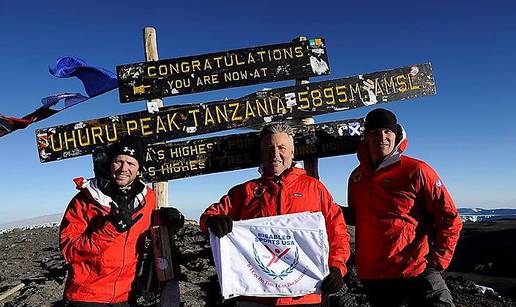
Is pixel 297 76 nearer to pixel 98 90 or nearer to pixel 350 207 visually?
pixel 350 207

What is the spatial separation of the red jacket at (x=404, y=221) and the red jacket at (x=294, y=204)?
0.47 m

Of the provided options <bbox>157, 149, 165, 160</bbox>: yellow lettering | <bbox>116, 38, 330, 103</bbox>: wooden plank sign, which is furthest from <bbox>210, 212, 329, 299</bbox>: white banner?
<bbox>116, 38, 330, 103</bbox>: wooden plank sign

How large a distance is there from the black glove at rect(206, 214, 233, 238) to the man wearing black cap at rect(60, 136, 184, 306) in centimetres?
68

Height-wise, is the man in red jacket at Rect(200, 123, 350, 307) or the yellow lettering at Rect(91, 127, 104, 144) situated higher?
the yellow lettering at Rect(91, 127, 104, 144)

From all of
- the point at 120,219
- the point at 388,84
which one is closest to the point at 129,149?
the point at 120,219

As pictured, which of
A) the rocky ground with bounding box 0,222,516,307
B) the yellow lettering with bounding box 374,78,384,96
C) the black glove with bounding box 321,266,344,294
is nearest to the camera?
the black glove with bounding box 321,266,344,294

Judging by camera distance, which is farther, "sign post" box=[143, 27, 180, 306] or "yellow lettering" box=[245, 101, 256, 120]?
"yellow lettering" box=[245, 101, 256, 120]

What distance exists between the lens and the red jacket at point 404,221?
13.0 ft

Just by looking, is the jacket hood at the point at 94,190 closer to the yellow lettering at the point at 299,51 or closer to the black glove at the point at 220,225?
the black glove at the point at 220,225

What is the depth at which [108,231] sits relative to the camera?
12.1 feet

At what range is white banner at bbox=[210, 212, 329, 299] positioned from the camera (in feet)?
12.1

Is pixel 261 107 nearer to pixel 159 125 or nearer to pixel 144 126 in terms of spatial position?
pixel 159 125

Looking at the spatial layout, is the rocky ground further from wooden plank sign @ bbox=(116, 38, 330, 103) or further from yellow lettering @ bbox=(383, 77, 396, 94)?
yellow lettering @ bbox=(383, 77, 396, 94)

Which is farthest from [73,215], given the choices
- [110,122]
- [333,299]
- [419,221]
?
[333,299]
